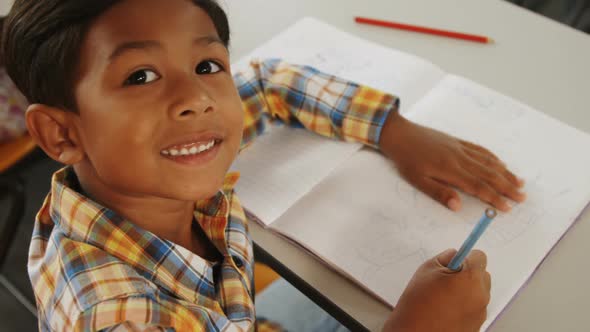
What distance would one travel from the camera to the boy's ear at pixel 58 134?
0.61 metres

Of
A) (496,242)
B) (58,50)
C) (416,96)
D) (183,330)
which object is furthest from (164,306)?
(416,96)

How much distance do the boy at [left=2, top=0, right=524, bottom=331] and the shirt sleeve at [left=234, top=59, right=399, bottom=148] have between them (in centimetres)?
21

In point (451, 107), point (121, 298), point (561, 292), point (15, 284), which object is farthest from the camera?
point (15, 284)

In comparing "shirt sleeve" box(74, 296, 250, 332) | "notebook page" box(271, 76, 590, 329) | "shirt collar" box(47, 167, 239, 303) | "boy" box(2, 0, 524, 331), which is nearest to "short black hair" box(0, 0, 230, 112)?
"boy" box(2, 0, 524, 331)

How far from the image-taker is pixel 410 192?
0.78 meters

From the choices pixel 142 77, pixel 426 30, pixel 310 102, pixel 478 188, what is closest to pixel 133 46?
pixel 142 77

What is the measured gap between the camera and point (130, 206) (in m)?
0.68

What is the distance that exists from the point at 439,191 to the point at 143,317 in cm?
43

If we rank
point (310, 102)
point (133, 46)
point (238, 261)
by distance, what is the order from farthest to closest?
point (310, 102)
point (238, 261)
point (133, 46)

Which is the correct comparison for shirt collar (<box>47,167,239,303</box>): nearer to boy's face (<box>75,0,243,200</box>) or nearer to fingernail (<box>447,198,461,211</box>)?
boy's face (<box>75,0,243,200</box>)

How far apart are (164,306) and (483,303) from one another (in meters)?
0.36

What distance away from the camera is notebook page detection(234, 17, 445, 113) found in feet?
3.18

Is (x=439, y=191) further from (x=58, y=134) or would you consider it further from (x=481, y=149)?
(x=58, y=134)

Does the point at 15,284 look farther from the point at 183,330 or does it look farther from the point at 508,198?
the point at 508,198
